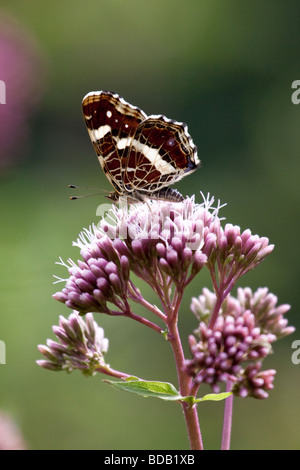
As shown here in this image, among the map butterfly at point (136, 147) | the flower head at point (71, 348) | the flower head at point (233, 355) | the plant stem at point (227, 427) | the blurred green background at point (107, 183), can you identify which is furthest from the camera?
the blurred green background at point (107, 183)

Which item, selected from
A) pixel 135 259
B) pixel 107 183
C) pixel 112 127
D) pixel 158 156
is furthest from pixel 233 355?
pixel 107 183

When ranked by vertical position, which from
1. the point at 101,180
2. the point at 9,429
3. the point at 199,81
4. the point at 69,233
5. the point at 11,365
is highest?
the point at 199,81

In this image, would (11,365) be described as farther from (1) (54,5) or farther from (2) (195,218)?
(1) (54,5)

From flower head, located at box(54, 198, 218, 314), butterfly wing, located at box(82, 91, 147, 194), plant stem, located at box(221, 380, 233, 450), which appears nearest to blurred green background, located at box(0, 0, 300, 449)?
butterfly wing, located at box(82, 91, 147, 194)

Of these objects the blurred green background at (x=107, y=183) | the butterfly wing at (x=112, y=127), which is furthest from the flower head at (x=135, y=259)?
the blurred green background at (x=107, y=183)

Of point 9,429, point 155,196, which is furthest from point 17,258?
point 155,196

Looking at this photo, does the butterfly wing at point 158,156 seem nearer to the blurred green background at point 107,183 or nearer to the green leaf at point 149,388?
the green leaf at point 149,388

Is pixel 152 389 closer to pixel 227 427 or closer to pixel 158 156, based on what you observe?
pixel 227 427
